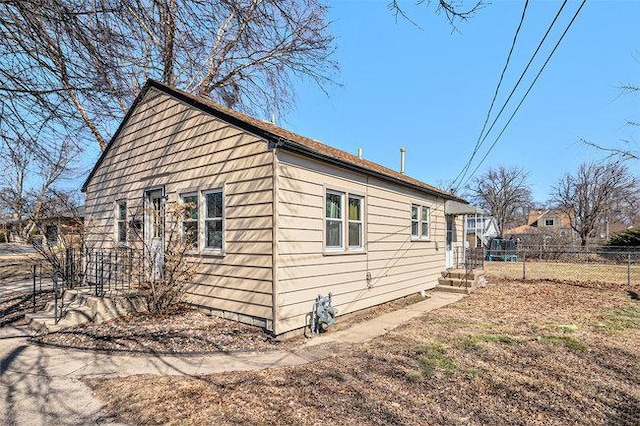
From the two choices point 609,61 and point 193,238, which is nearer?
point 193,238

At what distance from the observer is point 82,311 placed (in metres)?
6.66

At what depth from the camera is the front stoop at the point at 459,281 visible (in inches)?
474

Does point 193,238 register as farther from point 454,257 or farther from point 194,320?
point 454,257

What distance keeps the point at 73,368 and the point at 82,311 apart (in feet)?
7.00

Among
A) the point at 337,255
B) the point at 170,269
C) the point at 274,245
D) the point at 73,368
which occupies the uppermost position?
the point at 274,245

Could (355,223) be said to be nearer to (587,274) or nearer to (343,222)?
(343,222)

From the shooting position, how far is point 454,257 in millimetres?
15336

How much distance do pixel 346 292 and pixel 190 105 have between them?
520cm

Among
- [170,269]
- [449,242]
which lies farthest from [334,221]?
[449,242]

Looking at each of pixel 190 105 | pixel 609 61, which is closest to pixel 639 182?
pixel 609 61

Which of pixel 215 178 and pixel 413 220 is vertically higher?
pixel 215 178

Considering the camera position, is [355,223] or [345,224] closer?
[345,224]

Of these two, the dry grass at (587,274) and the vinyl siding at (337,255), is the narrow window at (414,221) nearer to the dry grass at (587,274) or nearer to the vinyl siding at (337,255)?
the vinyl siding at (337,255)

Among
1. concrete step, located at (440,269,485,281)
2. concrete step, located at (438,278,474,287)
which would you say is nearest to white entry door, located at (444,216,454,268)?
concrete step, located at (440,269,485,281)
